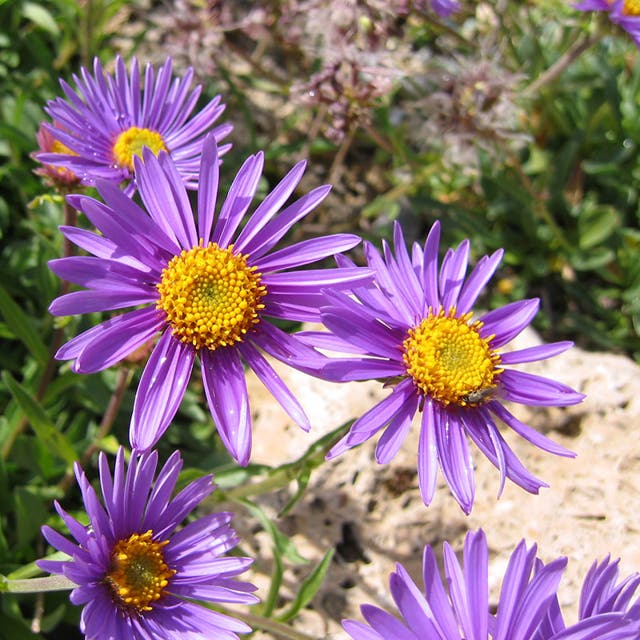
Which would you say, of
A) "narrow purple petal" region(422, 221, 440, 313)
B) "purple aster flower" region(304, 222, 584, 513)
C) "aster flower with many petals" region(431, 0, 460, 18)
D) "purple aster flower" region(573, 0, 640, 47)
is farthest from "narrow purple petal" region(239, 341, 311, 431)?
"purple aster flower" region(573, 0, 640, 47)

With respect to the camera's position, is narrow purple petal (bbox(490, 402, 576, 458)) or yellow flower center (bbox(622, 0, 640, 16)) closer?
narrow purple petal (bbox(490, 402, 576, 458))


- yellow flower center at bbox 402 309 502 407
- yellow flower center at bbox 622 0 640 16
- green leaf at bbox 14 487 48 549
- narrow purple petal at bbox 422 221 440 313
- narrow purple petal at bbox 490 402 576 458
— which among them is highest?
yellow flower center at bbox 622 0 640 16

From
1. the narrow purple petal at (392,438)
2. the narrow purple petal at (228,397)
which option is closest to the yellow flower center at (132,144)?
the narrow purple petal at (228,397)

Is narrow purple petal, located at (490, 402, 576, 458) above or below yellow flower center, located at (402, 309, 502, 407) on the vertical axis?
below

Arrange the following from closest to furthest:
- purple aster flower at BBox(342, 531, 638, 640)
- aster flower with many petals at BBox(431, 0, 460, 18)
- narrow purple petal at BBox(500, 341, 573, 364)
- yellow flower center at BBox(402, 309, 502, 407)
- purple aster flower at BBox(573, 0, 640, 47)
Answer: purple aster flower at BBox(342, 531, 638, 640) < yellow flower center at BBox(402, 309, 502, 407) < narrow purple petal at BBox(500, 341, 573, 364) < purple aster flower at BBox(573, 0, 640, 47) < aster flower with many petals at BBox(431, 0, 460, 18)

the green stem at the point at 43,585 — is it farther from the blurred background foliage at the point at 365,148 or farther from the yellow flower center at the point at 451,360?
the yellow flower center at the point at 451,360

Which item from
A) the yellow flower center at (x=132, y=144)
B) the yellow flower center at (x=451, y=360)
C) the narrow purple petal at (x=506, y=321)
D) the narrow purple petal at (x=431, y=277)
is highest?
the yellow flower center at (x=132, y=144)

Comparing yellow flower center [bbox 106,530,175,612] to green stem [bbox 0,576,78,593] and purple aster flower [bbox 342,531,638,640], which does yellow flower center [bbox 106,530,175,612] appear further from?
purple aster flower [bbox 342,531,638,640]

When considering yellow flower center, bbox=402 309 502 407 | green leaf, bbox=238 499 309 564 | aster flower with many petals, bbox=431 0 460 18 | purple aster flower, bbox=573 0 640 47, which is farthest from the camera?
aster flower with many petals, bbox=431 0 460 18
